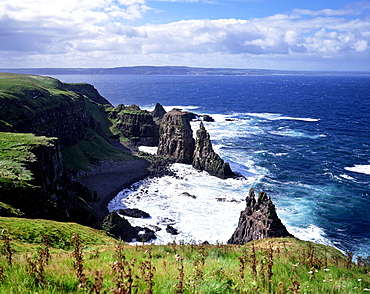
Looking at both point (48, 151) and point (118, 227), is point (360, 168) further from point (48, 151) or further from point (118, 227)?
point (48, 151)

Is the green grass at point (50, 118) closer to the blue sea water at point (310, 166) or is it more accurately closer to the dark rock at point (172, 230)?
the dark rock at point (172, 230)

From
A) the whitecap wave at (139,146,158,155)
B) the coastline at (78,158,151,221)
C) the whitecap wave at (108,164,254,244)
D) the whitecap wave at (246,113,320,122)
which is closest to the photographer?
the whitecap wave at (108,164,254,244)

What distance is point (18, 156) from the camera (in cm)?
3875

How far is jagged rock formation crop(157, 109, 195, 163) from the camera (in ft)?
303

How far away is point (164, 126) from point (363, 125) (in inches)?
3472

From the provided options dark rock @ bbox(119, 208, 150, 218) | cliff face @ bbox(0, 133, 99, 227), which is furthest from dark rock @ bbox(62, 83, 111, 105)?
cliff face @ bbox(0, 133, 99, 227)

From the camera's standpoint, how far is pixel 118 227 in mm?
48938

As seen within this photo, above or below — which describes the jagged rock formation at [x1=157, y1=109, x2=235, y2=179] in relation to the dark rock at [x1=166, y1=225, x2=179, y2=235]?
above

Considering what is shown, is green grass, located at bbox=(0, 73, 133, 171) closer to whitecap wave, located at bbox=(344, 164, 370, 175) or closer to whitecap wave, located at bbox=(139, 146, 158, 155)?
whitecap wave, located at bbox=(139, 146, 158, 155)

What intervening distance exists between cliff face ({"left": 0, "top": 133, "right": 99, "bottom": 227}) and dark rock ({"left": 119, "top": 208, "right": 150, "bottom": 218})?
11079 mm

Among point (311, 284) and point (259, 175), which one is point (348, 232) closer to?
point (259, 175)

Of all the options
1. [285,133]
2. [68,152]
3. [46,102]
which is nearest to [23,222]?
[68,152]

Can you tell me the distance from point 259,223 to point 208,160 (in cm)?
4198

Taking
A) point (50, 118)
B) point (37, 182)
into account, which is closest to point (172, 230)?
point (37, 182)
